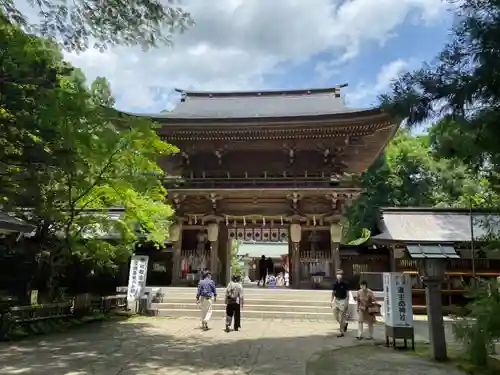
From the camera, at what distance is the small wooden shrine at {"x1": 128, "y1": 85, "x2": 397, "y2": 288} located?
1719 cm

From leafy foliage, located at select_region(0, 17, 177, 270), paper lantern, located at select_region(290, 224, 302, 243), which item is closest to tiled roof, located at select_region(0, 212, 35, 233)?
leafy foliage, located at select_region(0, 17, 177, 270)

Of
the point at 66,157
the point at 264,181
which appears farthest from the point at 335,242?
the point at 66,157

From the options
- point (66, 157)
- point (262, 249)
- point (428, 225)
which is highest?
point (262, 249)

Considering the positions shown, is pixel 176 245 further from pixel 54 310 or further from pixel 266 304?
pixel 54 310

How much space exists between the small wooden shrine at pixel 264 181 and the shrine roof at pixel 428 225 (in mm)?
2098

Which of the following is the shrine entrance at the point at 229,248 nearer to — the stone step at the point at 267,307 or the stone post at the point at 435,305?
the stone step at the point at 267,307

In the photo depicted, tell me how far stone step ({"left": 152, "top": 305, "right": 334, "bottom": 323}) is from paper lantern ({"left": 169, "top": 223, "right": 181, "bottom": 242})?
4.33 metres

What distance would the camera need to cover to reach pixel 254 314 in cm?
1384

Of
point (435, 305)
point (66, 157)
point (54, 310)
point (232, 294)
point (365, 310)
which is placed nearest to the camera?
point (435, 305)

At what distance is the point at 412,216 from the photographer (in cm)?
1838

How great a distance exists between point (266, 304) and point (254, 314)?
85cm

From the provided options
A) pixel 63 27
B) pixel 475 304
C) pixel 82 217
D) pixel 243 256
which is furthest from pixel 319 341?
pixel 243 256

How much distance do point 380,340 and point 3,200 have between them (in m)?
9.56

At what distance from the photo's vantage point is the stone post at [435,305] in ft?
24.4
